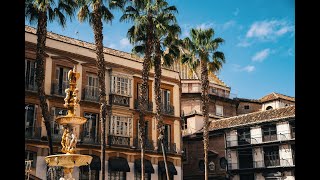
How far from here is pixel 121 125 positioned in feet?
108

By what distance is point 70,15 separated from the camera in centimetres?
2533

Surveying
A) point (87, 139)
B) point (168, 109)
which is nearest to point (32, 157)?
point (87, 139)

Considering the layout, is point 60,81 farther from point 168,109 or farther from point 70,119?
point 70,119

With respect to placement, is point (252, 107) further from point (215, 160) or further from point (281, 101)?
point (215, 160)

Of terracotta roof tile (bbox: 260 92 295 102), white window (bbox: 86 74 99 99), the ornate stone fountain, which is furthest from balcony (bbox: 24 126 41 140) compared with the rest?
terracotta roof tile (bbox: 260 92 295 102)

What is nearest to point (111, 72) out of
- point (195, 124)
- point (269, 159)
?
point (195, 124)

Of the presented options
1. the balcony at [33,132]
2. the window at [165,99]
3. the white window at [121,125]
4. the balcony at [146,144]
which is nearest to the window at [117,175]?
the balcony at [146,144]

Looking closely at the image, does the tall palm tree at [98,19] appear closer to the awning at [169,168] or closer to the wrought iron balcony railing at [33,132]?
the wrought iron balcony railing at [33,132]

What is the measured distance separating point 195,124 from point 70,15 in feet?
74.6

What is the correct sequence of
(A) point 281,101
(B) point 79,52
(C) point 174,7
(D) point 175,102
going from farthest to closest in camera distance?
(A) point 281,101, (D) point 175,102, (B) point 79,52, (C) point 174,7

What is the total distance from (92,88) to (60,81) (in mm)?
2740

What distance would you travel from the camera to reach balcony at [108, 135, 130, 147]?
3173 cm

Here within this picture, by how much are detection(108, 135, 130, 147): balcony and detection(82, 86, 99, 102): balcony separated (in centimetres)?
313

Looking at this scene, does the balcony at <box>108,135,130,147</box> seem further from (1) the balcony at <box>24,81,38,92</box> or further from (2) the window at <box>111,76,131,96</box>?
(1) the balcony at <box>24,81,38,92</box>
